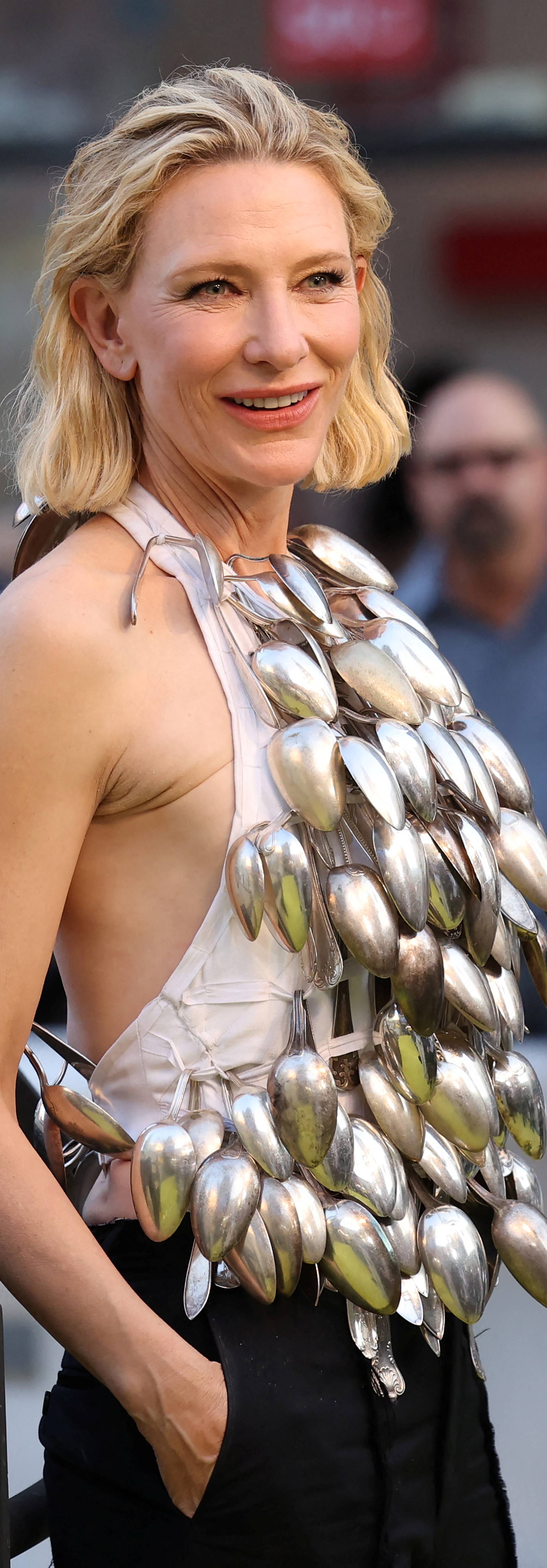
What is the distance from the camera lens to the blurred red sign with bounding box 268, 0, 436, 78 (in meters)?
1.85

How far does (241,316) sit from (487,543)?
3.40 feet

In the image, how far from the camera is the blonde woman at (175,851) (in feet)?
2.91

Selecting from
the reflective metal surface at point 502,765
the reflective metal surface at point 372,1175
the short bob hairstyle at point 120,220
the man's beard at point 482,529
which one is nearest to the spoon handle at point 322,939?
the reflective metal surface at point 372,1175

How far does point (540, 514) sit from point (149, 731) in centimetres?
118

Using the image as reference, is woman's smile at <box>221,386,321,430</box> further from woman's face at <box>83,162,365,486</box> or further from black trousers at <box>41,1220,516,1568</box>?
black trousers at <box>41,1220,516,1568</box>

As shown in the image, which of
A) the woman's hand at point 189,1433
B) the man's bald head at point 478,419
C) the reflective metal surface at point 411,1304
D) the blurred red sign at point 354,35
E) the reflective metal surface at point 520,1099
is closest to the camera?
the woman's hand at point 189,1433

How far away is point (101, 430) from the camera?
3.53 feet

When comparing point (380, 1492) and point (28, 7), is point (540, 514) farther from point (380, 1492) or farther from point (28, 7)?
point (380, 1492)

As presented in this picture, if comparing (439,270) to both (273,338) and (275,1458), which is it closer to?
(273,338)

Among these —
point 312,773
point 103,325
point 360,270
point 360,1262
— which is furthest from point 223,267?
point 360,1262

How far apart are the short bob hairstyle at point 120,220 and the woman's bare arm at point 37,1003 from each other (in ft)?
0.68

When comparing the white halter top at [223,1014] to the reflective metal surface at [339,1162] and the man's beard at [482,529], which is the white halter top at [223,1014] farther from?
the man's beard at [482,529]

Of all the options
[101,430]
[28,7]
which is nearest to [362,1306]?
[101,430]

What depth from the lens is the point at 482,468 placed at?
196 centimetres
